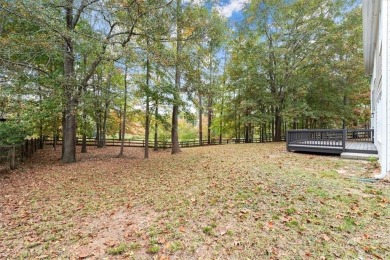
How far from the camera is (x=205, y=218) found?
129 inches

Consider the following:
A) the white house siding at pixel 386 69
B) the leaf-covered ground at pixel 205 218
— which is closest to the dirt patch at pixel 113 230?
the leaf-covered ground at pixel 205 218

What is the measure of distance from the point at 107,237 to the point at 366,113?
2712 cm

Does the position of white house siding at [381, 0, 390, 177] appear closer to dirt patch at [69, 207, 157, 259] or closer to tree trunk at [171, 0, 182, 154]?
dirt patch at [69, 207, 157, 259]

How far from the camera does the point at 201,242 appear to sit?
2645 mm

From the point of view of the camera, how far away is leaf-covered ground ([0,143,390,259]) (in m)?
2.51

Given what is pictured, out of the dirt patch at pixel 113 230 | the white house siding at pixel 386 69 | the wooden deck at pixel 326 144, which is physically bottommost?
the dirt patch at pixel 113 230

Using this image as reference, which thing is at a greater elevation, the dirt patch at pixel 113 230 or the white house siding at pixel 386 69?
the white house siding at pixel 386 69

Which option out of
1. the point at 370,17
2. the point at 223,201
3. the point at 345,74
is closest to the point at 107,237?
the point at 223,201

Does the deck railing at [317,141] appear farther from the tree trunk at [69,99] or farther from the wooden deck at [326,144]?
the tree trunk at [69,99]

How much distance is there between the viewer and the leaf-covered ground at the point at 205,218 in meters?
2.51

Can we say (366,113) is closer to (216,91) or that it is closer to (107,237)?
(216,91)

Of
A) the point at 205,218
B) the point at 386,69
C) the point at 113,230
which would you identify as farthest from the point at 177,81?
the point at 113,230

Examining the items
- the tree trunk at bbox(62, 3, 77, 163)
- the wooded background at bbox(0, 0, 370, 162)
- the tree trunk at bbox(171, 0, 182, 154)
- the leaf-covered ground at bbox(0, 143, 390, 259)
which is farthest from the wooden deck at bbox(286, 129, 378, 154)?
the tree trunk at bbox(62, 3, 77, 163)

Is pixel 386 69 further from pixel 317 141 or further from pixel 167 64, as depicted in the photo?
pixel 167 64
